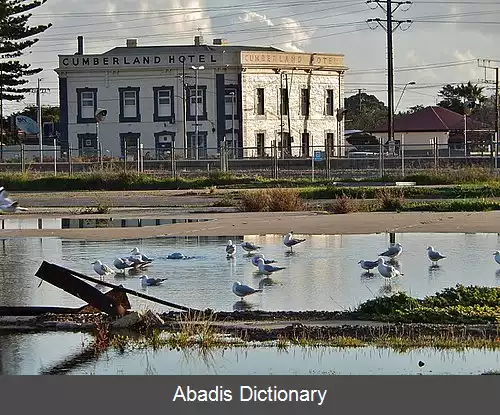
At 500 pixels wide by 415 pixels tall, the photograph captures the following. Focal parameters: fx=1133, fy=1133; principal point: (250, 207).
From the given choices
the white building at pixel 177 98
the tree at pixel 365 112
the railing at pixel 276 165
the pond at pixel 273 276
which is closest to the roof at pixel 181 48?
the white building at pixel 177 98

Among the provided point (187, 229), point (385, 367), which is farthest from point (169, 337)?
point (187, 229)

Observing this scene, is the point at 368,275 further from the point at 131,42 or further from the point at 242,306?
the point at 131,42

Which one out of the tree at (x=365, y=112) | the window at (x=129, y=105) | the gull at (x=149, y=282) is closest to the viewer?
the gull at (x=149, y=282)

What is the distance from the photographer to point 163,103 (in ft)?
252

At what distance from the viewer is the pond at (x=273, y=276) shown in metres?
13.3

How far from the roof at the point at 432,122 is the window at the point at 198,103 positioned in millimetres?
26186

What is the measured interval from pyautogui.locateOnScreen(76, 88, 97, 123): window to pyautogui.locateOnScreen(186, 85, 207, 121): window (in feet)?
21.0

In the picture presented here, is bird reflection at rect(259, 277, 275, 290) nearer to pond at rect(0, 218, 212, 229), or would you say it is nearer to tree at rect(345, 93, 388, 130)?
pond at rect(0, 218, 212, 229)

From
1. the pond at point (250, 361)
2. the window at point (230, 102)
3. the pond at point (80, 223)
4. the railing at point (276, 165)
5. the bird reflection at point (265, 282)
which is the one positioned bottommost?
the pond at point (250, 361)

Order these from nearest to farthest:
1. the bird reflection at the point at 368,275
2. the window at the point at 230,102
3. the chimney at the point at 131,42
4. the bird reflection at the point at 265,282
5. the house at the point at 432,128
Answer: the bird reflection at the point at 265,282 < the bird reflection at the point at 368,275 < the window at the point at 230,102 < the chimney at the point at 131,42 < the house at the point at 432,128

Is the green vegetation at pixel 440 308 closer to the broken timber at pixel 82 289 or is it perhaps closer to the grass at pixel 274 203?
the broken timber at pixel 82 289

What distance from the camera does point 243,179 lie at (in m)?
44.8
